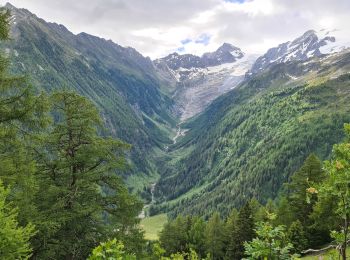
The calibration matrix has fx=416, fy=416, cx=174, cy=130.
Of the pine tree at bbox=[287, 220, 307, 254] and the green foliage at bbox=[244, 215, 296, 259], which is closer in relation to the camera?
the green foliage at bbox=[244, 215, 296, 259]

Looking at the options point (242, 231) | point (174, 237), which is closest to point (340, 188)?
point (242, 231)

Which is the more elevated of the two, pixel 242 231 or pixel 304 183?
pixel 304 183

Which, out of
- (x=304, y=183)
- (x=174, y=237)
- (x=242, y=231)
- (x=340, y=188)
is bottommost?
(x=174, y=237)

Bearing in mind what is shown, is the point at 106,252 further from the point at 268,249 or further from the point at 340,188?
the point at 340,188

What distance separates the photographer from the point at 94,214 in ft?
104

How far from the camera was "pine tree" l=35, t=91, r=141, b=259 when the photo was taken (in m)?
29.9

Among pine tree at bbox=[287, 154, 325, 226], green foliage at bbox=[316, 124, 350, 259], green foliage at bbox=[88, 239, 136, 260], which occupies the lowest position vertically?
pine tree at bbox=[287, 154, 325, 226]

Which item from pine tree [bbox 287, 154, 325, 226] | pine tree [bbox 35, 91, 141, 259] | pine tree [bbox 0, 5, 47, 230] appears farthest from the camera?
pine tree [bbox 287, 154, 325, 226]

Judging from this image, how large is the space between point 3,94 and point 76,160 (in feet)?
28.3

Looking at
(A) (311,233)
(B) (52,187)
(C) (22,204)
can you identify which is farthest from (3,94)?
(A) (311,233)

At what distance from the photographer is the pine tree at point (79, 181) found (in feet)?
98.0

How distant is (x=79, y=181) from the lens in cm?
3048

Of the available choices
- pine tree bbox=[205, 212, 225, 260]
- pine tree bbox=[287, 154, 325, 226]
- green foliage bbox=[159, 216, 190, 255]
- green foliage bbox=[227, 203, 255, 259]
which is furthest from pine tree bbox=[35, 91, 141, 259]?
green foliage bbox=[159, 216, 190, 255]

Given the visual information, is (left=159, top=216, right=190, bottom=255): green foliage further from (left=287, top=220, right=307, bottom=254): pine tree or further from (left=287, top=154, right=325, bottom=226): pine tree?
(left=287, top=220, right=307, bottom=254): pine tree
